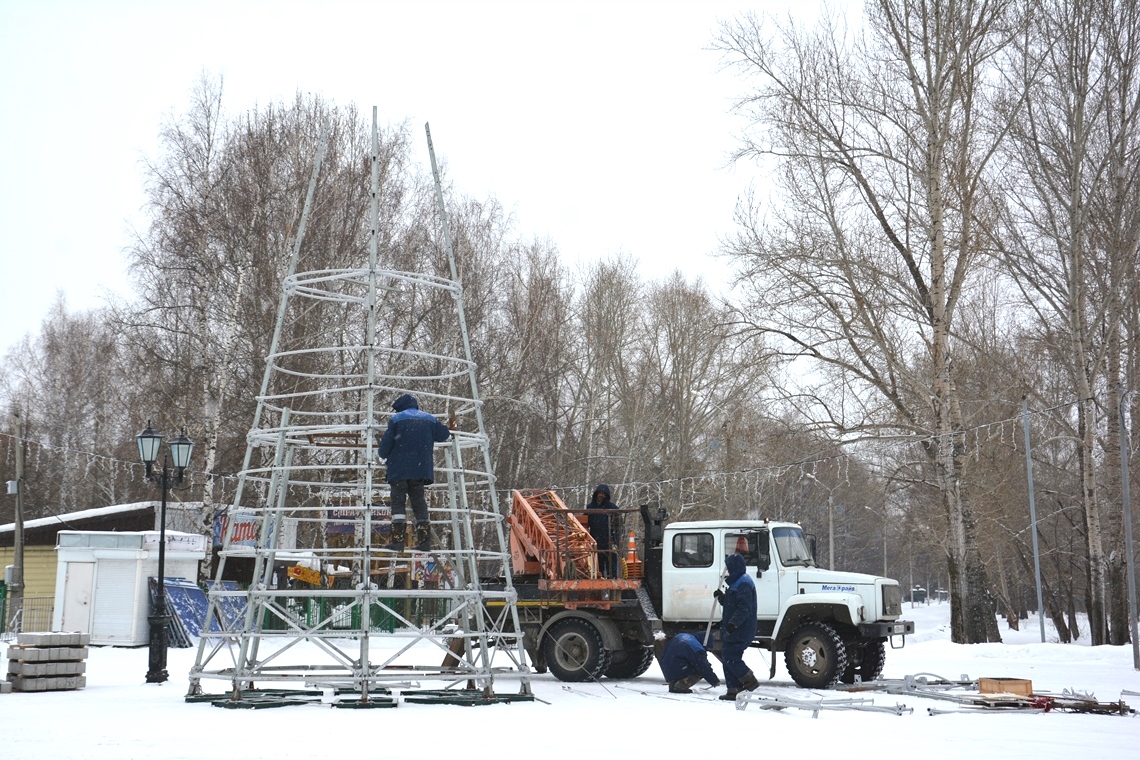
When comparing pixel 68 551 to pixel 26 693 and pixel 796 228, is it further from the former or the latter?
pixel 796 228

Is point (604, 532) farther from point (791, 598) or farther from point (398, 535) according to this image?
point (398, 535)

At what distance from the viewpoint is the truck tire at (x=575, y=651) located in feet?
54.8

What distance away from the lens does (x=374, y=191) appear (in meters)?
13.8

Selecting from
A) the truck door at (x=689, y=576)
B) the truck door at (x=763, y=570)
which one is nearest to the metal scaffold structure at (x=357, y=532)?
the truck door at (x=689, y=576)

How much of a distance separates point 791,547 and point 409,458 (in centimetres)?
699

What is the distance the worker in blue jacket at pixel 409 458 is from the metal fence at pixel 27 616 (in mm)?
21656

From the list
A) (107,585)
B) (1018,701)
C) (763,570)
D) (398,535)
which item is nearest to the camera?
(398,535)

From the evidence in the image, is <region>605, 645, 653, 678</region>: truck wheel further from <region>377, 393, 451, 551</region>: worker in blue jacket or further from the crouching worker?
<region>377, 393, 451, 551</region>: worker in blue jacket

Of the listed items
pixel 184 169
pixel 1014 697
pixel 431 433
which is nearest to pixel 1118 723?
pixel 1014 697

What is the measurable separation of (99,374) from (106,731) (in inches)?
1778

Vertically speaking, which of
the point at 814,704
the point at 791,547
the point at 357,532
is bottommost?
the point at 814,704

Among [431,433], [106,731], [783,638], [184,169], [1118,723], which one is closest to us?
[106,731]

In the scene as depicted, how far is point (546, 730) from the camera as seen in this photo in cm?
1087

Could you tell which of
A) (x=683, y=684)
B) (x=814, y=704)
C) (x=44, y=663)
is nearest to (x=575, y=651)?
(x=683, y=684)
